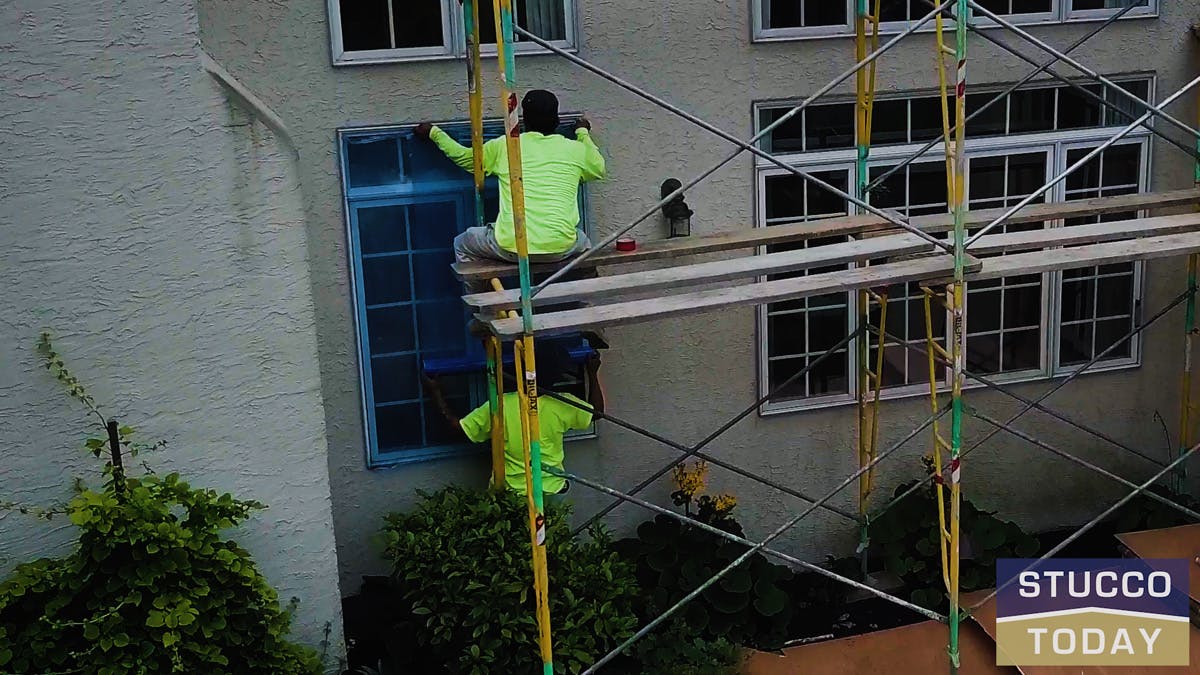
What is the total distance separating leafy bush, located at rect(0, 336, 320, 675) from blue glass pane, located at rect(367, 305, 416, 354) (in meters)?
1.34

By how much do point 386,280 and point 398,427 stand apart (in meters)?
0.73

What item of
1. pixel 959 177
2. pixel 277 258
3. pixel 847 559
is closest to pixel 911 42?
pixel 959 177

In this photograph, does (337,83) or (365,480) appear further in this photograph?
(365,480)

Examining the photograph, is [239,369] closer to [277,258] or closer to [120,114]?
[277,258]

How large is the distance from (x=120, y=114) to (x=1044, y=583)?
16.1 ft

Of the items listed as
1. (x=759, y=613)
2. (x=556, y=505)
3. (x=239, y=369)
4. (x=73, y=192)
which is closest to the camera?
(x=73, y=192)

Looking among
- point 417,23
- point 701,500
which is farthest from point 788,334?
point 417,23

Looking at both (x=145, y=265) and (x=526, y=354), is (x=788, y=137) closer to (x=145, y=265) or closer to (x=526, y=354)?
(x=526, y=354)

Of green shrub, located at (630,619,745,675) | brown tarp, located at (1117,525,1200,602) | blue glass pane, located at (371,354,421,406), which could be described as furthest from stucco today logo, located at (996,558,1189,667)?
blue glass pane, located at (371,354,421,406)

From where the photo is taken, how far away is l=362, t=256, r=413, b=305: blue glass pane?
561 centimetres

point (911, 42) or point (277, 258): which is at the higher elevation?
point (911, 42)

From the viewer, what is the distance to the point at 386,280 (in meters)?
5.65

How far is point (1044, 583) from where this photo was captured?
20.3ft

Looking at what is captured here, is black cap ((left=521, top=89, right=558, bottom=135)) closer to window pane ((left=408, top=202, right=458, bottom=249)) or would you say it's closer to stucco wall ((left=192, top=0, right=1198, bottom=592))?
stucco wall ((left=192, top=0, right=1198, bottom=592))
